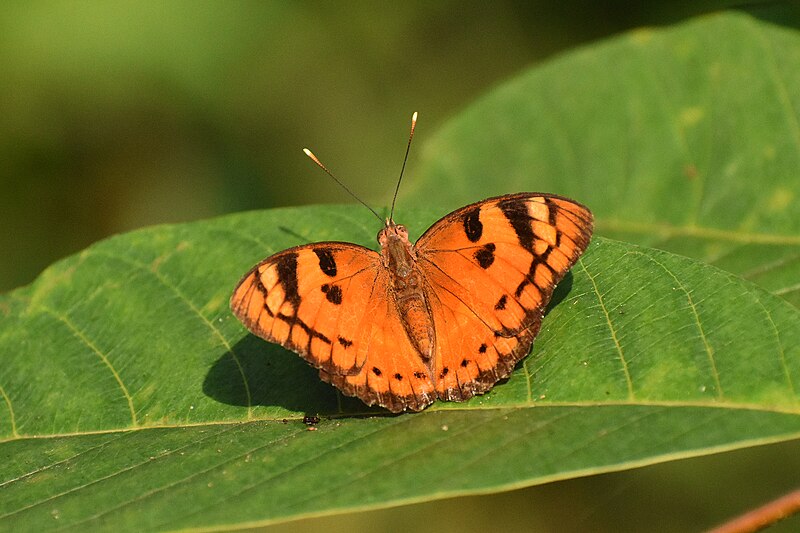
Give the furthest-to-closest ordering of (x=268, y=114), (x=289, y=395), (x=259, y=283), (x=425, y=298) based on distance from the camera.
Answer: (x=268, y=114), (x=425, y=298), (x=289, y=395), (x=259, y=283)

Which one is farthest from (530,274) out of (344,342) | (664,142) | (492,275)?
(664,142)

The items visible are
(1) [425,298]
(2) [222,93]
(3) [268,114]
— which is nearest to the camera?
(1) [425,298]

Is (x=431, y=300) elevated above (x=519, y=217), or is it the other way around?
(x=519, y=217)

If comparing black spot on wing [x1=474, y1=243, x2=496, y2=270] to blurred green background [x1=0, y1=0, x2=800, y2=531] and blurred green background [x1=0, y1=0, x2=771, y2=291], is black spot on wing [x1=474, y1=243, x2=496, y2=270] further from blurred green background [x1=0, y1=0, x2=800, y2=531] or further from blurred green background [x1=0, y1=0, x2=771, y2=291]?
blurred green background [x1=0, y1=0, x2=771, y2=291]

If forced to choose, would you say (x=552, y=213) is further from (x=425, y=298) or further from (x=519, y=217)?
(x=425, y=298)

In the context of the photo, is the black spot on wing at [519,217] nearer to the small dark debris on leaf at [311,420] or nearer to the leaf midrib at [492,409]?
the leaf midrib at [492,409]

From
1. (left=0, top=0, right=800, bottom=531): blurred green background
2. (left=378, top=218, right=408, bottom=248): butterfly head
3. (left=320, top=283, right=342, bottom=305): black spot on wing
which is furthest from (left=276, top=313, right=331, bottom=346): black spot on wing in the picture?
(left=0, top=0, right=800, bottom=531): blurred green background

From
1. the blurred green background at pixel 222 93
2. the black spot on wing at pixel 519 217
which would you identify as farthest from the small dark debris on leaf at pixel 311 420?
the blurred green background at pixel 222 93
